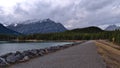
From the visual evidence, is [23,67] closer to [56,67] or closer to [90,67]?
[56,67]

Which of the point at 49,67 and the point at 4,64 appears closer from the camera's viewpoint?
the point at 49,67

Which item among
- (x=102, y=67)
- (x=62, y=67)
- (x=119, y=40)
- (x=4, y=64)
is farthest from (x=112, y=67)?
(x=119, y=40)

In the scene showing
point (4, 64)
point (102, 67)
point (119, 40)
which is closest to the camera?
point (102, 67)

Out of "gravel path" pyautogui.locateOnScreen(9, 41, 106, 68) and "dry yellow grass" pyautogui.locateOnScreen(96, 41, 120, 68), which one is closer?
"gravel path" pyautogui.locateOnScreen(9, 41, 106, 68)

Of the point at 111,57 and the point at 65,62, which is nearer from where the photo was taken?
the point at 65,62

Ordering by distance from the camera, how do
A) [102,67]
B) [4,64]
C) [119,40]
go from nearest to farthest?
[102,67] → [4,64] → [119,40]

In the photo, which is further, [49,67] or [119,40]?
[119,40]

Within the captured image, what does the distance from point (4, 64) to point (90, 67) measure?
6417mm

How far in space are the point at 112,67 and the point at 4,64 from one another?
7829mm

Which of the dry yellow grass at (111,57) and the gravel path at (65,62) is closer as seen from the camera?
the gravel path at (65,62)

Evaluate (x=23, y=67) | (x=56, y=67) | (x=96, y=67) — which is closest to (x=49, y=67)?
(x=56, y=67)

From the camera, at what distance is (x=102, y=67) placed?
17.4 m

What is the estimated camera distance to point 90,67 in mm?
17531

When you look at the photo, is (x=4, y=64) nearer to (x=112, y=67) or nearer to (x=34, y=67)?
(x=34, y=67)
